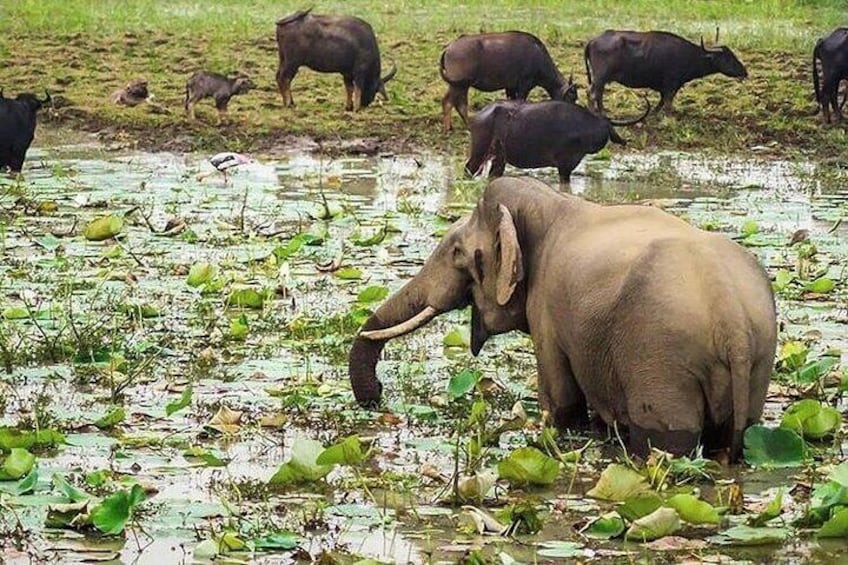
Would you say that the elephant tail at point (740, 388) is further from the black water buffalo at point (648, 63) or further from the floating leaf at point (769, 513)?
the black water buffalo at point (648, 63)

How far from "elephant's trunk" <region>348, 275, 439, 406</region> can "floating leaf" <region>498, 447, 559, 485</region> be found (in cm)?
136

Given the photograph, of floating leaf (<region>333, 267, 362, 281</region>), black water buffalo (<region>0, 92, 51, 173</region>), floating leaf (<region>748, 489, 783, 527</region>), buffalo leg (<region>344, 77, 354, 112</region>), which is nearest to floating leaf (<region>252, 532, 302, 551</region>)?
floating leaf (<region>748, 489, 783, 527</region>)

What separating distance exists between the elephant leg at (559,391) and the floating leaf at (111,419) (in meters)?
1.50

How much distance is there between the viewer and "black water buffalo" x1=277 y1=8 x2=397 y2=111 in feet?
63.3

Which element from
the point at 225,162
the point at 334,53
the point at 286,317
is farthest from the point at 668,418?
the point at 334,53

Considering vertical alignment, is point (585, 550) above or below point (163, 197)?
above

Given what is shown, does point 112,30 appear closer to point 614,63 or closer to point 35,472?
point 614,63

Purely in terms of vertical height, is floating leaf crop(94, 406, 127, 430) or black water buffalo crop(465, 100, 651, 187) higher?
floating leaf crop(94, 406, 127, 430)

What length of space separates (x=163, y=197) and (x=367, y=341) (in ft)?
21.1

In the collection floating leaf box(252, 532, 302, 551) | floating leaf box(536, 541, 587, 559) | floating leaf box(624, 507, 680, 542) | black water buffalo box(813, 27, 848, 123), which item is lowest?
black water buffalo box(813, 27, 848, 123)

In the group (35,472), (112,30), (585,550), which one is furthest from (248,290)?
(112,30)

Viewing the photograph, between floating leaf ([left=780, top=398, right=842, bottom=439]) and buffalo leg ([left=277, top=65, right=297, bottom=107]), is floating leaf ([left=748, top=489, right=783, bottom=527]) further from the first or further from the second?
buffalo leg ([left=277, top=65, right=297, bottom=107])

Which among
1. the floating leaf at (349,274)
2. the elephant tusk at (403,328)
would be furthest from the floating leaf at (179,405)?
the floating leaf at (349,274)

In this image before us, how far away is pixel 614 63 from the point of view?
19031 millimetres
